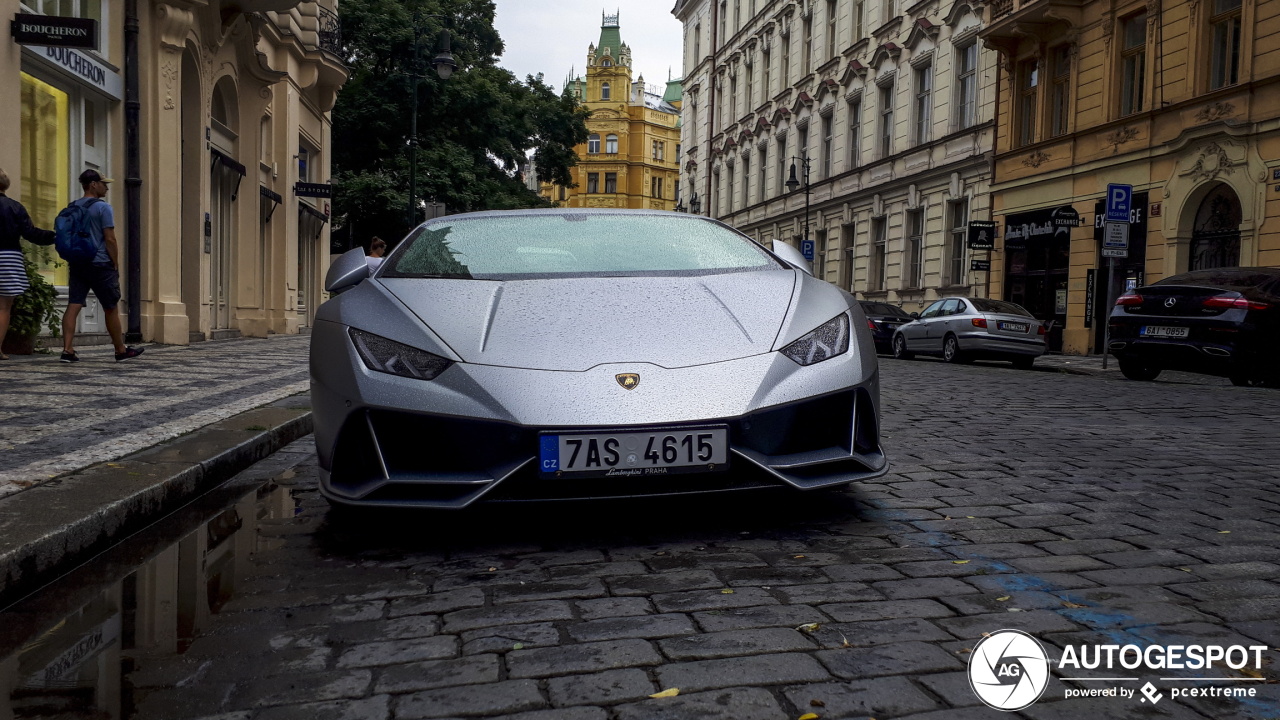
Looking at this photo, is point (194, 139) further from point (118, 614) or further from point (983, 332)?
point (118, 614)

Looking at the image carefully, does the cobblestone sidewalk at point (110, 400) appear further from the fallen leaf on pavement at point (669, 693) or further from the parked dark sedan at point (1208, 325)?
the parked dark sedan at point (1208, 325)

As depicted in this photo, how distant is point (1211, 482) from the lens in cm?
489

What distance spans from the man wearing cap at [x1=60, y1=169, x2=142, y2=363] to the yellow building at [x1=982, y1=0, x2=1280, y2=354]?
12.4m

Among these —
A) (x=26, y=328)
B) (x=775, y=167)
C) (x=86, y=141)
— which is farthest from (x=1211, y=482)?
(x=775, y=167)

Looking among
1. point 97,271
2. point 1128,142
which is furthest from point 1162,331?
point 97,271

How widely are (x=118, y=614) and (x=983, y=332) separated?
1642cm

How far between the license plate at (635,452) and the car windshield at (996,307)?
51.0 ft

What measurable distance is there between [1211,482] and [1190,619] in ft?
8.16

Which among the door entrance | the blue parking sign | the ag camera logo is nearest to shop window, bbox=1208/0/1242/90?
the door entrance

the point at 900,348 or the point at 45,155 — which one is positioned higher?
the point at 45,155

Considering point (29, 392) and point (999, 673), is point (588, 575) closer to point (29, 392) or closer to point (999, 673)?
point (999, 673)

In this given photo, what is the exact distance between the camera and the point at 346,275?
14.5 ft

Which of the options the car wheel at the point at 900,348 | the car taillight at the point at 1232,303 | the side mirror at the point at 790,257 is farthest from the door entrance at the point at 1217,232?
the side mirror at the point at 790,257

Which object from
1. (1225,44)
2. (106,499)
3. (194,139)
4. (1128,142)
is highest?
(1225,44)
